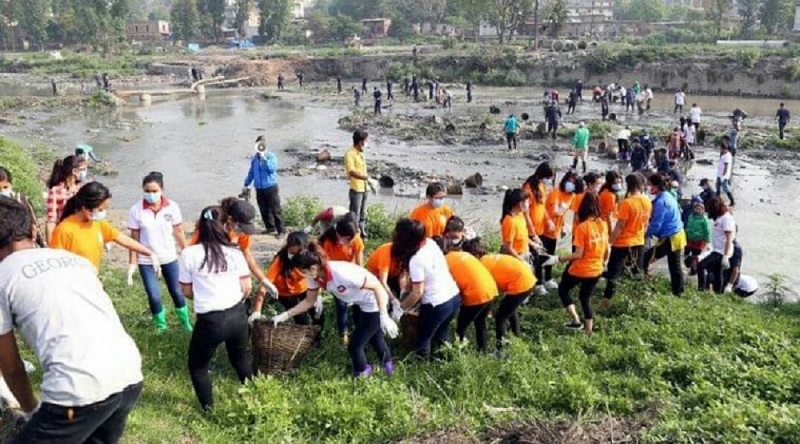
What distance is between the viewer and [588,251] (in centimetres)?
690

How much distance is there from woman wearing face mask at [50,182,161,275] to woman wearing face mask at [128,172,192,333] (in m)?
0.62

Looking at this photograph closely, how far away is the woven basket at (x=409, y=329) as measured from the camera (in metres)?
6.34

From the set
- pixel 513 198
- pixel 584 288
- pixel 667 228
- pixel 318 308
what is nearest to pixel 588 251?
pixel 584 288

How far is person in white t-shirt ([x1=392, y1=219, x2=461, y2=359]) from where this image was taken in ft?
18.4

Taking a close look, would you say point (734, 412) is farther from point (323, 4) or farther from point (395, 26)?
point (323, 4)

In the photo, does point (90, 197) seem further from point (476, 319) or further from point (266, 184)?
point (266, 184)

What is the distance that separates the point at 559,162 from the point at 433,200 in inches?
538

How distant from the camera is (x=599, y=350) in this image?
21.4ft

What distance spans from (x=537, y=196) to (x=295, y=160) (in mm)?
14017

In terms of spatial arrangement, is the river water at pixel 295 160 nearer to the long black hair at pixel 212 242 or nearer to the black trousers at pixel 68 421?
the long black hair at pixel 212 242

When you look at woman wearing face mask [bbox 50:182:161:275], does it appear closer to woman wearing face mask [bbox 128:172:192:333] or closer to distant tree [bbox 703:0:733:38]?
woman wearing face mask [bbox 128:172:192:333]

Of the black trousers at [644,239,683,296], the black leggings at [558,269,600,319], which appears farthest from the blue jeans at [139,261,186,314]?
the black trousers at [644,239,683,296]

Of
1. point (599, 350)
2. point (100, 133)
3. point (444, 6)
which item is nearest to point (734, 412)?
point (599, 350)

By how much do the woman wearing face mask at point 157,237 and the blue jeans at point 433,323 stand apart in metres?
2.42
